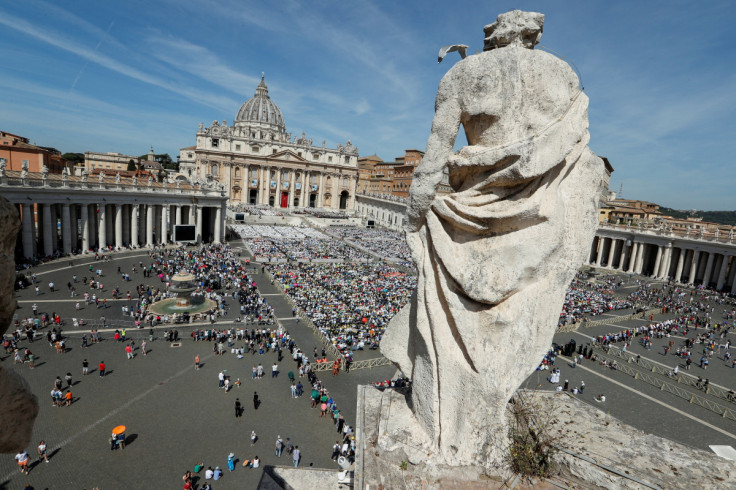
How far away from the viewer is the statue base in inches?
153

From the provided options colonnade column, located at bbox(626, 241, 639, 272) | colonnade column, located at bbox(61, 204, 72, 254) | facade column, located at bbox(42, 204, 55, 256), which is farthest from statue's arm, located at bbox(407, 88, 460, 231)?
colonnade column, located at bbox(626, 241, 639, 272)

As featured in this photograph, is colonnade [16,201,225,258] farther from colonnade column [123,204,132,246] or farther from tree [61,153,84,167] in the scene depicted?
tree [61,153,84,167]

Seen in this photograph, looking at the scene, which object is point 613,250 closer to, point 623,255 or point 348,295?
point 623,255

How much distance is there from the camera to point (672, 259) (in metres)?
38.2

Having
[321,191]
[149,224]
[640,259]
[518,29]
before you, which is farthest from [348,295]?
[321,191]

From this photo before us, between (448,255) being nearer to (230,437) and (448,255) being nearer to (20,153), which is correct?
(230,437)

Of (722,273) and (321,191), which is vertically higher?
(321,191)

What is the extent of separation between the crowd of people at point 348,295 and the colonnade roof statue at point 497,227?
1147cm

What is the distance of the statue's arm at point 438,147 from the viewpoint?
165 inches

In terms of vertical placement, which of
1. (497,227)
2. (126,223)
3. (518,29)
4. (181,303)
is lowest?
(181,303)

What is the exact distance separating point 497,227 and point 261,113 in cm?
9914

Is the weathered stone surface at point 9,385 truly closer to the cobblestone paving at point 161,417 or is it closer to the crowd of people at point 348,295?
the cobblestone paving at point 161,417

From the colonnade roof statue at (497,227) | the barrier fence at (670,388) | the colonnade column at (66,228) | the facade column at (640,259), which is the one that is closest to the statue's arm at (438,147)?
the colonnade roof statue at (497,227)

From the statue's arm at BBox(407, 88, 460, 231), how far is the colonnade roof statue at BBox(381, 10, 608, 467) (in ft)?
0.04
